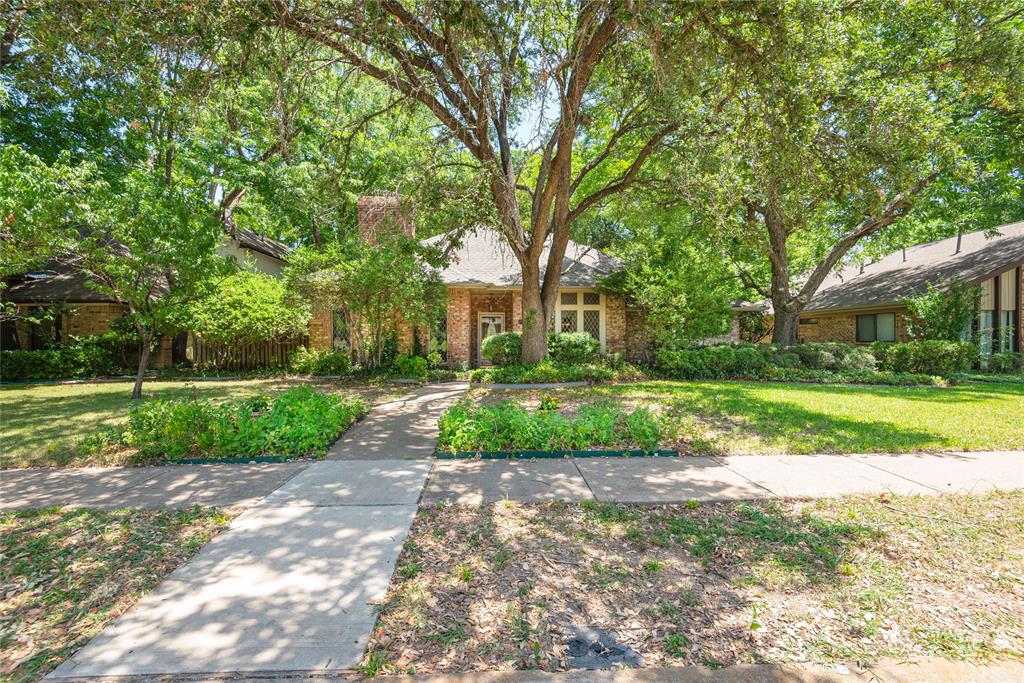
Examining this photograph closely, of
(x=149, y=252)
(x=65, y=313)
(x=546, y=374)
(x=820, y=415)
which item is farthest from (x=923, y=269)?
(x=65, y=313)

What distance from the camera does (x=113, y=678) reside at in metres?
2.15

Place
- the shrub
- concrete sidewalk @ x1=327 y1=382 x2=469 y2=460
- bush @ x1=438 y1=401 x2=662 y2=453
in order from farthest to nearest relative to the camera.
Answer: the shrub → concrete sidewalk @ x1=327 y1=382 x2=469 y2=460 → bush @ x1=438 y1=401 x2=662 y2=453

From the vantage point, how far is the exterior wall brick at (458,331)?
52.3ft

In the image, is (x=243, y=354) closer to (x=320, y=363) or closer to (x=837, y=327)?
(x=320, y=363)

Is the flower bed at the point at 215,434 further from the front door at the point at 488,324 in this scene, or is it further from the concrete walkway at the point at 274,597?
the front door at the point at 488,324

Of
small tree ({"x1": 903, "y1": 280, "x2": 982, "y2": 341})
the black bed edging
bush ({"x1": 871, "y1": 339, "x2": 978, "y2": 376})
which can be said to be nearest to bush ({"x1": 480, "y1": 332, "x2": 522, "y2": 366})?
the black bed edging

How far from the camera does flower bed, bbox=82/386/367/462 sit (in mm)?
5758

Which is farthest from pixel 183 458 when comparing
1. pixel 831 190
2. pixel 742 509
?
pixel 831 190

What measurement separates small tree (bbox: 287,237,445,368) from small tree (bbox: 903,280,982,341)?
16.4m

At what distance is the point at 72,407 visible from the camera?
9.38 m

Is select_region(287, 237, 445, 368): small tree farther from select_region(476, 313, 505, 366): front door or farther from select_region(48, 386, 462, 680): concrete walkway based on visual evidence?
select_region(48, 386, 462, 680): concrete walkway

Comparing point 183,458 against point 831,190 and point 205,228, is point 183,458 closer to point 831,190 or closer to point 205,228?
point 205,228

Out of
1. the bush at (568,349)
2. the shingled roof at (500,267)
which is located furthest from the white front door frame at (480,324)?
the bush at (568,349)

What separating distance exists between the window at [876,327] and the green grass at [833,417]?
6.61 meters
